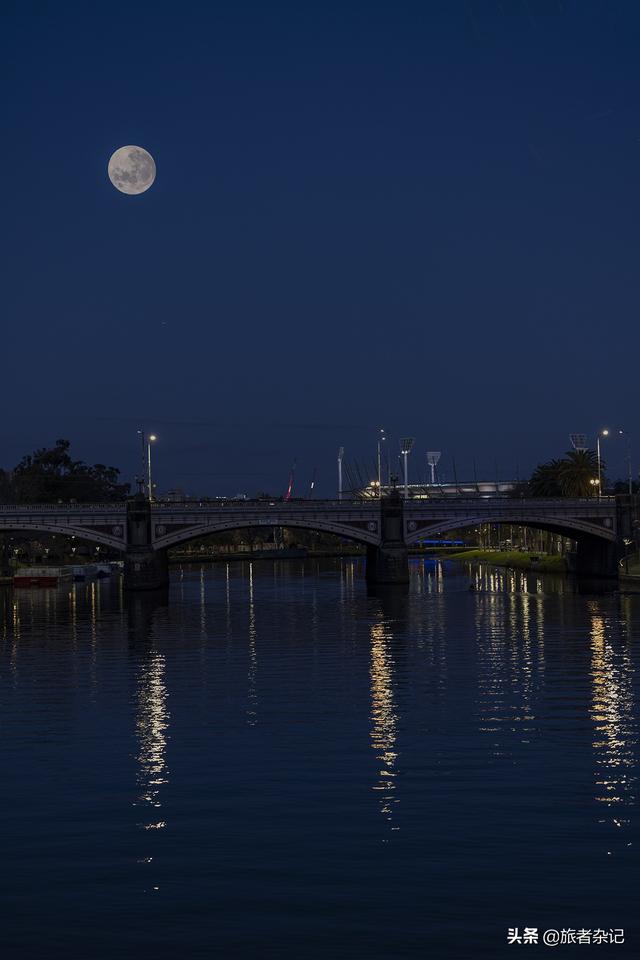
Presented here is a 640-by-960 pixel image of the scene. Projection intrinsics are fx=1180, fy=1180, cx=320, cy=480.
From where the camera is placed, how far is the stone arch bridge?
138m

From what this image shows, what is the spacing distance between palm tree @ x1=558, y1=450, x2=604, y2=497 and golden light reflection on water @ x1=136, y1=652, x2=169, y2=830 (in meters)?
135

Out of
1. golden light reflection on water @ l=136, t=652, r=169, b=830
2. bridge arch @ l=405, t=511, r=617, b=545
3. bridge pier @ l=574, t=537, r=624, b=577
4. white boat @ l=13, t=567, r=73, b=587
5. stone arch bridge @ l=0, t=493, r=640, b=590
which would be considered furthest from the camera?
white boat @ l=13, t=567, r=73, b=587

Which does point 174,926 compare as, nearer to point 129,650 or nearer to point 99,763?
point 99,763

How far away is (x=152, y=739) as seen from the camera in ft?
136

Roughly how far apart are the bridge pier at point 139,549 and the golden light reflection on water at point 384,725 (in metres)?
69.1

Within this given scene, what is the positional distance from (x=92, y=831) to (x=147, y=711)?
19452 millimetres

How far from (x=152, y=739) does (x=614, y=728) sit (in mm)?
16308

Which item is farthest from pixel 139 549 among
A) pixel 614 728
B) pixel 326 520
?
pixel 614 728

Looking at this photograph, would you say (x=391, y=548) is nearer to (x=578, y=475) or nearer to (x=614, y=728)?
(x=578, y=475)

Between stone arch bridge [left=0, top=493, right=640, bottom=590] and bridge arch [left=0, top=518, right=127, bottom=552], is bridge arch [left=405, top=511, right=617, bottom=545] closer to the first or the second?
stone arch bridge [left=0, top=493, right=640, bottom=590]

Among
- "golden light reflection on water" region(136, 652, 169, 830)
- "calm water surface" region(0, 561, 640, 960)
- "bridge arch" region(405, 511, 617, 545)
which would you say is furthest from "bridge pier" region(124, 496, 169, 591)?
"golden light reflection on water" region(136, 652, 169, 830)

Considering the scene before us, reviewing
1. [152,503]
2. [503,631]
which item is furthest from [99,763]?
[152,503]

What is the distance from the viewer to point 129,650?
74812mm

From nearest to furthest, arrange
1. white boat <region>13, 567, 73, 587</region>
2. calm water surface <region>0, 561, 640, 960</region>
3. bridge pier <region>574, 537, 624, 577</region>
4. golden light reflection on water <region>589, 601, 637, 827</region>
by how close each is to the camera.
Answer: calm water surface <region>0, 561, 640, 960</region>
golden light reflection on water <region>589, 601, 637, 827</region>
bridge pier <region>574, 537, 624, 577</region>
white boat <region>13, 567, 73, 587</region>
